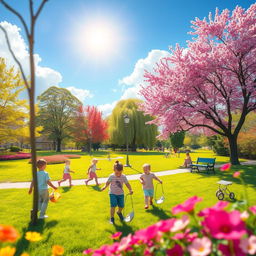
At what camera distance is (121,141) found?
35.5m

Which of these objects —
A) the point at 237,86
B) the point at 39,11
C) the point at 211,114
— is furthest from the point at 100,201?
the point at 237,86

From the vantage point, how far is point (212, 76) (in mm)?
15391

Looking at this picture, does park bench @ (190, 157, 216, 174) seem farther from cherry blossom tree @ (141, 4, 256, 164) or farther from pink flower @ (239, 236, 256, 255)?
pink flower @ (239, 236, 256, 255)

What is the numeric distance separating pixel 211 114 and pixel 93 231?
13.8 meters

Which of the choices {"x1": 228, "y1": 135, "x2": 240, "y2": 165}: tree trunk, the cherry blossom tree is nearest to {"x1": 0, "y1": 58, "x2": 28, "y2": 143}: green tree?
the cherry blossom tree

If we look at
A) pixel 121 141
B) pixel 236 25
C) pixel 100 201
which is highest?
pixel 236 25

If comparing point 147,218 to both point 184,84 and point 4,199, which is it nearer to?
point 4,199

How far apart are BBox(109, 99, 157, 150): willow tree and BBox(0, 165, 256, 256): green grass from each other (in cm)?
2669

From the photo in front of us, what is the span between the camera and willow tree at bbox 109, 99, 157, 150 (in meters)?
35.4

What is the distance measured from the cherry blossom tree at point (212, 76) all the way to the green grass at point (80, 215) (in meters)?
7.56

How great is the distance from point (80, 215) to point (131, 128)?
30.6 m

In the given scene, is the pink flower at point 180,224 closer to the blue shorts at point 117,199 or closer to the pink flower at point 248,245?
the pink flower at point 248,245

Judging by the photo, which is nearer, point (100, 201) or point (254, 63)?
point (100, 201)

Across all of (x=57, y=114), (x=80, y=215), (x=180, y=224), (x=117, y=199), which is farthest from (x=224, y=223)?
(x=57, y=114)
